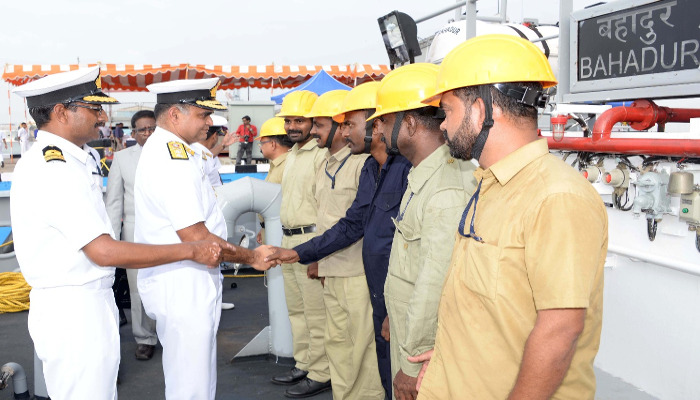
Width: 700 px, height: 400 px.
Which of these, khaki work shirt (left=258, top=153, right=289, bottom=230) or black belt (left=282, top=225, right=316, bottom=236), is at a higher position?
khaki work shirt (left=258, top=153, right=289, bottom=230)

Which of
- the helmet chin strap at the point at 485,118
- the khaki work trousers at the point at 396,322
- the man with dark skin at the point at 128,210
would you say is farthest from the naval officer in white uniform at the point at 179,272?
the man with dark skin at the point at 128,210

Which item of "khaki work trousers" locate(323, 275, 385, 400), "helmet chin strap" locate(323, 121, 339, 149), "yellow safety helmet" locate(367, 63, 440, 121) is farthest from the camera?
"helmet chin strap" locate(323, 121, 339, 149)

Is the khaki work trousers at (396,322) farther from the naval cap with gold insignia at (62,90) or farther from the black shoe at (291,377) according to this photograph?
the black shoe at (291,377)

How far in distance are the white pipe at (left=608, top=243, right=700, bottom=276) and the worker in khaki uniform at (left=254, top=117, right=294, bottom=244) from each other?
3519mm

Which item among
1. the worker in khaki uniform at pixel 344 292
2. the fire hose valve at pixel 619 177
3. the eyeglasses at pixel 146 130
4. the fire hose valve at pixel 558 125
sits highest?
the eyeglasses at pixel 146 130

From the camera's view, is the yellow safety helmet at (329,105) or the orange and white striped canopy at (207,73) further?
the orange and white striped canopy at (207,73)

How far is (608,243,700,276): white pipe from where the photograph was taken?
8.87 feet

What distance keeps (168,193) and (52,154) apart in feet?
1.98

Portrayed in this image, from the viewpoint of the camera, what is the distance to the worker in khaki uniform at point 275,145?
5.93 m

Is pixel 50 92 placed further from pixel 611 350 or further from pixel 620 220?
pixel 611 350

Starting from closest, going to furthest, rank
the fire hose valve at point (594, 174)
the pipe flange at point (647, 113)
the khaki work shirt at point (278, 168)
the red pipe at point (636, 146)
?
the red pipe at point (636, 146), the pipe flange at point (647, 113), the fire hose valve at point (594, 174), the khaki work shirt at point (278, 168)

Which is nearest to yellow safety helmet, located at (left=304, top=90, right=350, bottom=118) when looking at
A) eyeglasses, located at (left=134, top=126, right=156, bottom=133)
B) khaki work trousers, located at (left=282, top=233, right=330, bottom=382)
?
khaki work trousers, located at (left=282, top=233, right=330, bottom=382)

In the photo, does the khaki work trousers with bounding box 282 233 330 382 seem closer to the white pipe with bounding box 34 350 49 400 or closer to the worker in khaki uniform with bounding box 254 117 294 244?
the worker in khaki uniform with bounding box 254 117 294 244

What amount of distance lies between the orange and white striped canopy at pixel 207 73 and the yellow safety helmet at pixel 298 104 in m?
9.74
